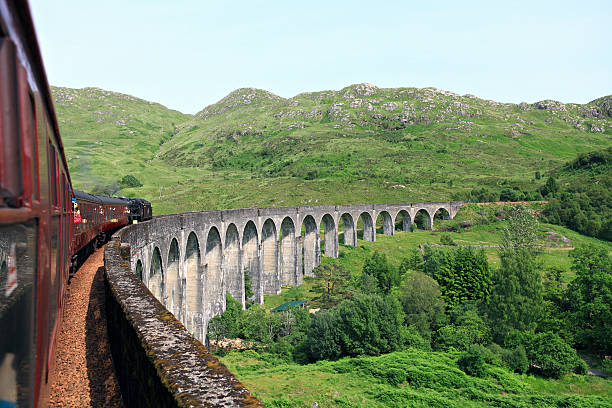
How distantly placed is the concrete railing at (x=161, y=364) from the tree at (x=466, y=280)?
43200 mm

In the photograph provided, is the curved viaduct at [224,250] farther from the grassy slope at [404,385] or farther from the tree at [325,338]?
the tree at [325,338]

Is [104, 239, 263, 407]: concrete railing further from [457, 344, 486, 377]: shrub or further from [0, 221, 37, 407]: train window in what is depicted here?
[457, 344, 486, 377]: shrub

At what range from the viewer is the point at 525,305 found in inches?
1428

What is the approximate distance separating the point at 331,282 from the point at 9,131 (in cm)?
4833

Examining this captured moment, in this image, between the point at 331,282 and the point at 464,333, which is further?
the point at 331,282

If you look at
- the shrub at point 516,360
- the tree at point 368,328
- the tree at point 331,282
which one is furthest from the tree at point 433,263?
the shrub at point 516,360

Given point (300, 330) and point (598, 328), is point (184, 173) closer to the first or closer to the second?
point (300, 330)

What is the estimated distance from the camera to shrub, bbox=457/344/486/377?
2838 centimetres

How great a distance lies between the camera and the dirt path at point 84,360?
5137mm

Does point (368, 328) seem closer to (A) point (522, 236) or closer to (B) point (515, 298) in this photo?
(B) point (515, 298)

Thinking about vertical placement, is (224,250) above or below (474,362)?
above

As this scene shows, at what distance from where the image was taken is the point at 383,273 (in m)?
50.1

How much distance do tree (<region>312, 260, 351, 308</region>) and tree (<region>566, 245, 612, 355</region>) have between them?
22121mm

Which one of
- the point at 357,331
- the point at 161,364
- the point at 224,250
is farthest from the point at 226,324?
the point at 161,364
